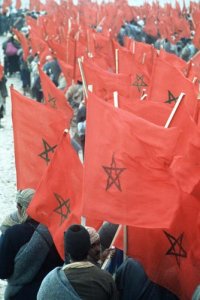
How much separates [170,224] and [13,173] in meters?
6.93

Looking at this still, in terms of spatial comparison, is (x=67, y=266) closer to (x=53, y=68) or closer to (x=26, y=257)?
(x=26, y=257)

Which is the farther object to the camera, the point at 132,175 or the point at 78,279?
the point at 132,175

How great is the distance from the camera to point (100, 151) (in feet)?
15.4

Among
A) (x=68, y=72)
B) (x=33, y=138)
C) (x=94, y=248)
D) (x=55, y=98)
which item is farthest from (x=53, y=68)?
(x=94, y=248)

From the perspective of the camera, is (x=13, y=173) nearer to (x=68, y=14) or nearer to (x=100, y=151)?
(x=100, y=151)

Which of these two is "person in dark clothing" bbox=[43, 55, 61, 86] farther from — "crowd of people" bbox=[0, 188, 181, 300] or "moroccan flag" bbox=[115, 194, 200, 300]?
"moroccan flag" bbox=[115, 194, 200, 300]

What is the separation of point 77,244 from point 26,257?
2.68 ft

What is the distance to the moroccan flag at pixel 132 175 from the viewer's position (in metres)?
4.48

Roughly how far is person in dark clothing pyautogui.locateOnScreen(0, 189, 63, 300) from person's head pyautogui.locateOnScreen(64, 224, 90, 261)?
744 millimetres

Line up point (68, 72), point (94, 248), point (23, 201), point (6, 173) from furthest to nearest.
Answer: point (68, 72), point (6, 173), point (23, 201), point (94, 248)

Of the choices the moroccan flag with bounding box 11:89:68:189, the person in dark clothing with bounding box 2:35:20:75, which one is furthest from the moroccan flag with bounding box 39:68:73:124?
the person in dark clothing with bounding box 2:35:20:75

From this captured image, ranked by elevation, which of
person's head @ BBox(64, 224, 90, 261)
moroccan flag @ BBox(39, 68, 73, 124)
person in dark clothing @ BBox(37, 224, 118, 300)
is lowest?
moroccan flag @ BBox(39, 68, 73, 124)

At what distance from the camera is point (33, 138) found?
6.30 meters

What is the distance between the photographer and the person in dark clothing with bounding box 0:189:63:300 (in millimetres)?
4918
